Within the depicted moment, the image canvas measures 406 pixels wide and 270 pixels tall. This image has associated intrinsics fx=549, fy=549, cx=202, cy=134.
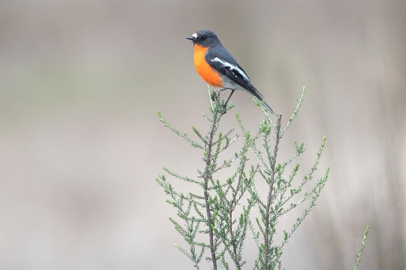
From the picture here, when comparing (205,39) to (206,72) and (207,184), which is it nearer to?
(206,72)

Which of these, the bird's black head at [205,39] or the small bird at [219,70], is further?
the bird's black head at [205,39]

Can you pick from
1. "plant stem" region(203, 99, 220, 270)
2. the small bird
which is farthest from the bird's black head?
"plant stem" region(203, 99, 220, 270)

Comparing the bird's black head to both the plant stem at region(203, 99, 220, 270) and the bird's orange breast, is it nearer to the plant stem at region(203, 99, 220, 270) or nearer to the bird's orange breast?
the bird's orange breast

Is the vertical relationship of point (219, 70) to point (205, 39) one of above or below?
below

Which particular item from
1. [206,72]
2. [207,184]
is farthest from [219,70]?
[207,184]

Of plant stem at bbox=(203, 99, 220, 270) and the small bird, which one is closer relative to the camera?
plant stem at bbox=(203, 99, 220, 270)

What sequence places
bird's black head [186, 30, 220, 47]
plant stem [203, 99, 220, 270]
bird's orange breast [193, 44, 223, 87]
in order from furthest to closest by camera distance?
bird's black head [186, 30, 220, 47] < bird's orange breast [193, 44, 223, 87] < plant stem [203, 99, 220, 270]

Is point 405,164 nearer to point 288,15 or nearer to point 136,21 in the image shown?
point 288,15

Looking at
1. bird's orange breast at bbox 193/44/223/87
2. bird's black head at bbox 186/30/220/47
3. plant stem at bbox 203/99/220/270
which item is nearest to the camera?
plant stem at bbox 203/99/220/270

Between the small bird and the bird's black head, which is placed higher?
the bird's black head

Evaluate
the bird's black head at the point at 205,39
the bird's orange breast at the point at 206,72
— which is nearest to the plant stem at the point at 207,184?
the bird's orange breast at the point at 206,72

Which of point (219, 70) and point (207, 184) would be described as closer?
point (207, 184)

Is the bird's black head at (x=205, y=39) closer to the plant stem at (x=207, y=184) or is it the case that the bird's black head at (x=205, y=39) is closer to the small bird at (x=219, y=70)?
the small bird at (x=219, y=70)

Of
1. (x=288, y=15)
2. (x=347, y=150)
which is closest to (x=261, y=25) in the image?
(x=288, y=15)
